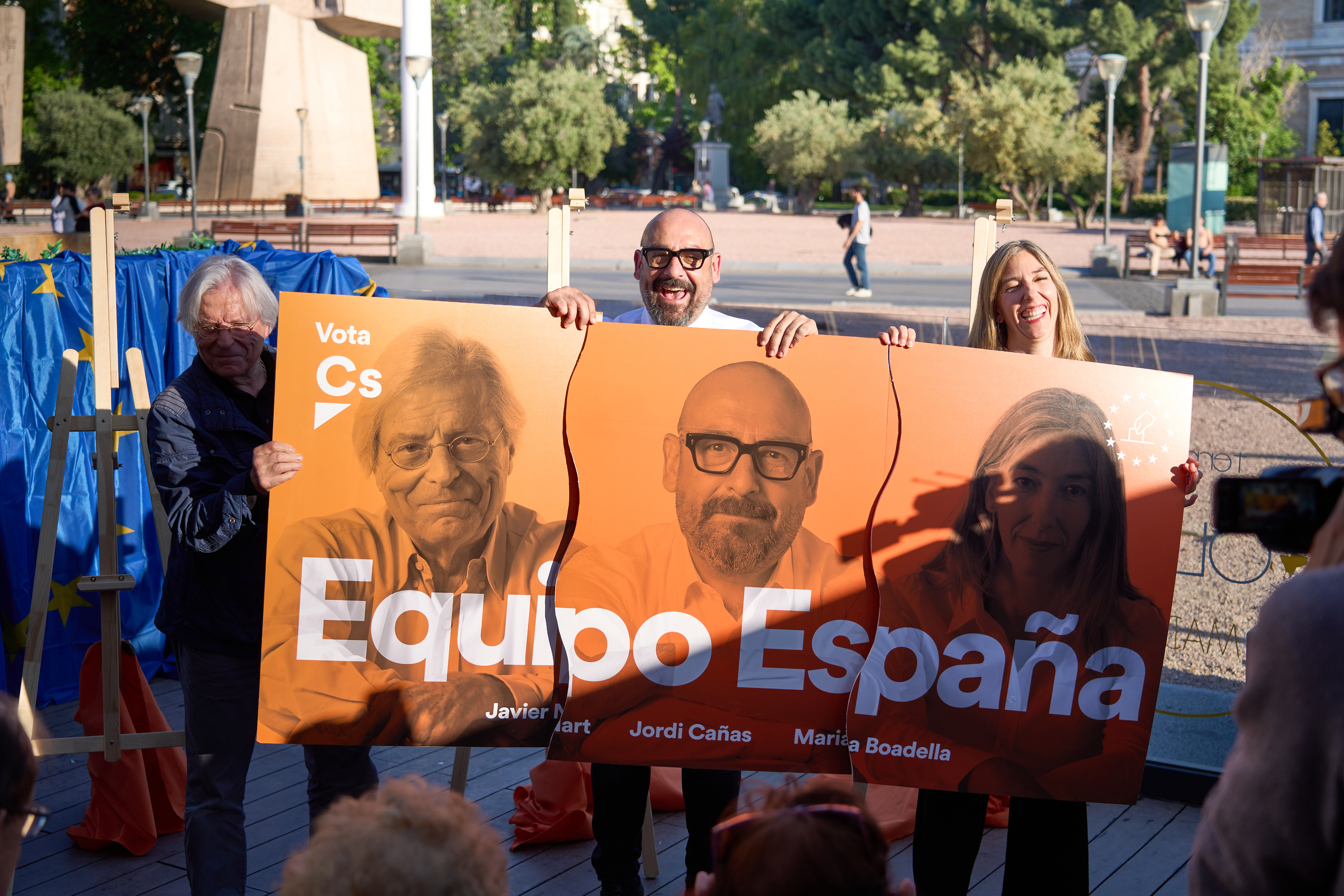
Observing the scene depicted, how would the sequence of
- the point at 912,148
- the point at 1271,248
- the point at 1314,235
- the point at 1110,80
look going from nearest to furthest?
the point at 1314,235, the point at 1271,248, the point at 1110,80, the point at 912,148

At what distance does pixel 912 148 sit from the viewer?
4253 cm

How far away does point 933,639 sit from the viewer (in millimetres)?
2553

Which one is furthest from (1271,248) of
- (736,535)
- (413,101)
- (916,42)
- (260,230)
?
(916,42)

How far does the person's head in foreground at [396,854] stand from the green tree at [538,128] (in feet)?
133

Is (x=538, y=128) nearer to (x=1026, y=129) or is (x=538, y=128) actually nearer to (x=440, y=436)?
(x=1026, y=129)

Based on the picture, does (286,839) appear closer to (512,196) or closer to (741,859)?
(741,859)

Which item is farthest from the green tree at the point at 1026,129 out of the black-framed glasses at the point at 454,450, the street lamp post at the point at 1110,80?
the black-framed glasses at the point at 454,450

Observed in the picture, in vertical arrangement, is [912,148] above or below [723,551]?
above

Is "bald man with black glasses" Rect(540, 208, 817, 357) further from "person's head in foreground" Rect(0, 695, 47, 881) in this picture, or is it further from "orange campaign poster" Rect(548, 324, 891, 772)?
"person's head in foreground" Rect(0, 695, 47, 881)

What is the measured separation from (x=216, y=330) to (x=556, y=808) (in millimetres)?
1735

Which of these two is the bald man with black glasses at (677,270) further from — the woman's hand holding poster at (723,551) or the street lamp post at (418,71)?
the street lamp post at (418,71)

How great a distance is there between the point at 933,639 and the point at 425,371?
52.0 inches

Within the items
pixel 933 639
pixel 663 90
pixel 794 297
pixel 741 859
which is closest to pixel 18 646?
pixel 933 639

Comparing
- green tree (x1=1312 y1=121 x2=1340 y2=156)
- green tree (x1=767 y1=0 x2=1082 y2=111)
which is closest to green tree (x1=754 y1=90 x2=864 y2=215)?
green tree (x1=767 y1=0 x2=1082 y2=111)
